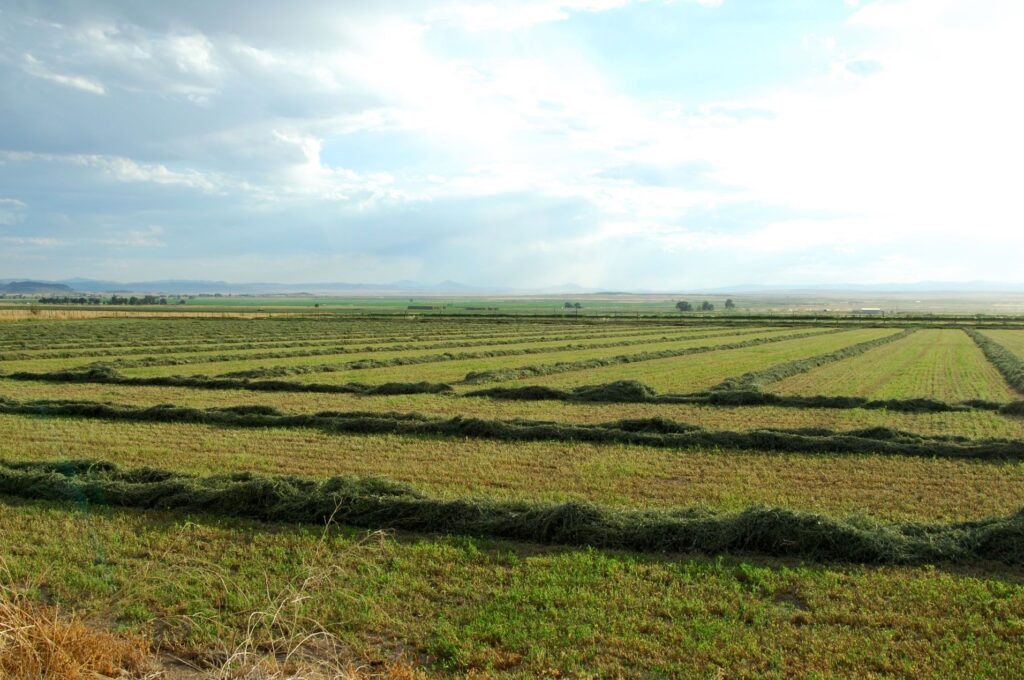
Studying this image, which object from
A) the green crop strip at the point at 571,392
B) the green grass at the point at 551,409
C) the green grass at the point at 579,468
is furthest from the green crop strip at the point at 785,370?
the green grass at the point at 579,468

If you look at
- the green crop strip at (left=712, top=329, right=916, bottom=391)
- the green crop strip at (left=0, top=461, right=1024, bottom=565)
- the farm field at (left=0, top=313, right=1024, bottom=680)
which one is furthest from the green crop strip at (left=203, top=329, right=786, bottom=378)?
A: the green crop strip at (left=0, top=461, right=1024, bottom=565)

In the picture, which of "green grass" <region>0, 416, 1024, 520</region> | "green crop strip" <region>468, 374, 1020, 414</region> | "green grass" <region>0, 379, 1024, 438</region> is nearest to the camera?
"green grass" <region>0, 416, 1024, 520</region>

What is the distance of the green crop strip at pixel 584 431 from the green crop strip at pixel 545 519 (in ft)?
17.2

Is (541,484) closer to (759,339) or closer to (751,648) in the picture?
(751,648)

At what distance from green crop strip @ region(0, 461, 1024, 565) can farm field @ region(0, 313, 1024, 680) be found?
0.11ft

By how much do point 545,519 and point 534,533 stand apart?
21cm

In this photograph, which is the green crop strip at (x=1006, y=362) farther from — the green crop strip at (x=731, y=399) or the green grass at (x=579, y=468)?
the green grass at (x=579, y=468)

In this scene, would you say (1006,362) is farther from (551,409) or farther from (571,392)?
(551,409)

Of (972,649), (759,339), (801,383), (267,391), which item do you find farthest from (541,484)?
(759,339)

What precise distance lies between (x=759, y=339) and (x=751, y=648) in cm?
4523

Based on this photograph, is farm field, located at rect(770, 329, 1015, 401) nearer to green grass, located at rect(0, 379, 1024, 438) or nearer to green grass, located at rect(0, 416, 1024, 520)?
green grass, located at rect(0, 379, 1024, 438)

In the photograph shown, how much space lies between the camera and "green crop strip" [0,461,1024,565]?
320 inches

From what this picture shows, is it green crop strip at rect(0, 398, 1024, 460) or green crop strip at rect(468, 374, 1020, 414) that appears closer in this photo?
green crop strip at rect(0, 398, 1024, 460)

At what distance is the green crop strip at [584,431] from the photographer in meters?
13.9
